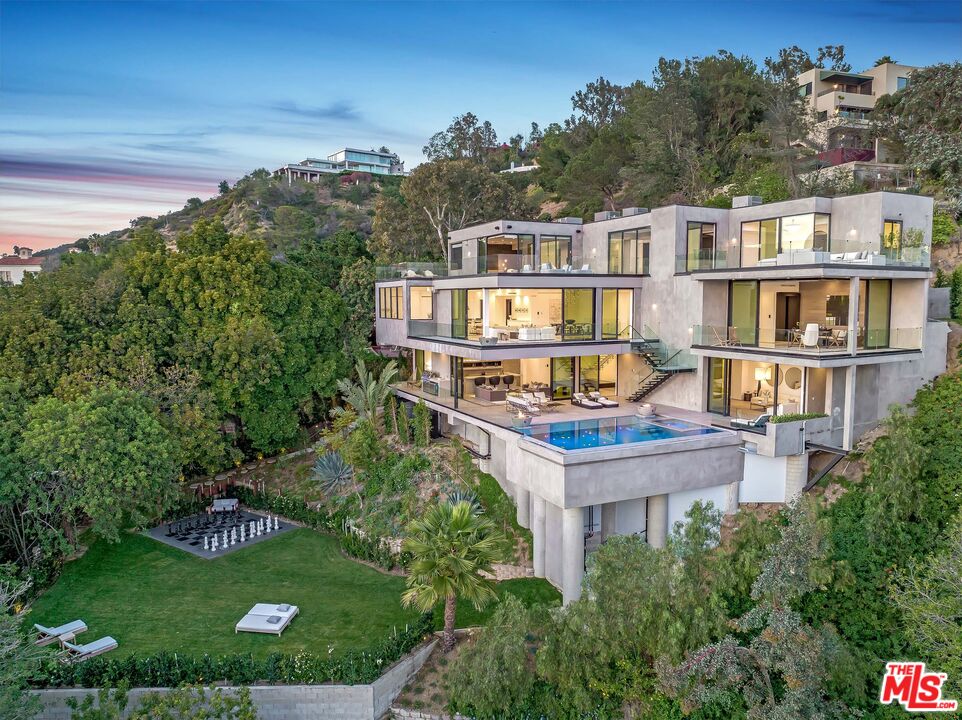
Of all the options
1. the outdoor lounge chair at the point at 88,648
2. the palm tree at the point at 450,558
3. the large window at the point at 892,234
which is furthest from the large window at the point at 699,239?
the outdoor lounge chair at the point at 88,648

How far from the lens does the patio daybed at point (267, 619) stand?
54.7ft

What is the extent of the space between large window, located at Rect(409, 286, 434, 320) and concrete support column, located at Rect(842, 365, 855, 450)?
17543 mm

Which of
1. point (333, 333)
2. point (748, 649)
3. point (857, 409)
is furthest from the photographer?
point (333, 333)

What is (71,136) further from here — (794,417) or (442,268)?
(794,417)

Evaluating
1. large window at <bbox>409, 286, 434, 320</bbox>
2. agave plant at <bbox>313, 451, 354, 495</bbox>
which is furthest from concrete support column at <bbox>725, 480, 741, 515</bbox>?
large window at <bbox>409, 286, 434, 320</bbox>

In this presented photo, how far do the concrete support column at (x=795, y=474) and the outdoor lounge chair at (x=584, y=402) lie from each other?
23.4ft

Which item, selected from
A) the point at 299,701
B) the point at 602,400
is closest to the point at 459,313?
the point at 602,400

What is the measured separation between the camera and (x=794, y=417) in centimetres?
1877

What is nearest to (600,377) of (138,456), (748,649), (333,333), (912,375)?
(912,375)

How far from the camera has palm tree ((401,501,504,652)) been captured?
588 inches

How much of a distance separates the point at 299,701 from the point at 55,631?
291 inches

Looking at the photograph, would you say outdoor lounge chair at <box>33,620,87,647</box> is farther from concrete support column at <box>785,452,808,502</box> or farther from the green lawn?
concrete support column at <box>785,452,808,502</box>

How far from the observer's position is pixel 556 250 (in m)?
29.2

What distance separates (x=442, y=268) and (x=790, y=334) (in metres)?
15.6
